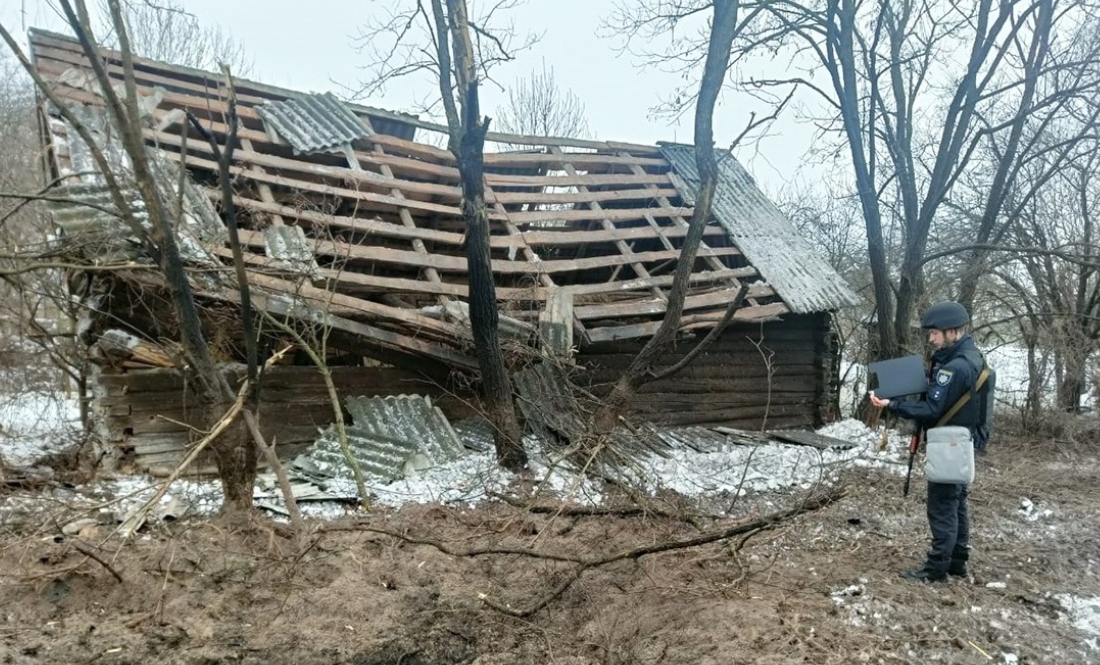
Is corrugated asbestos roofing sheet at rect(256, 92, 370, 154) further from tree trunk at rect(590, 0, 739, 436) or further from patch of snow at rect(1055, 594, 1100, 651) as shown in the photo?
patch of snow at rect(1055, 594, 1100, 651)

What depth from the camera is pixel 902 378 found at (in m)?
4.78

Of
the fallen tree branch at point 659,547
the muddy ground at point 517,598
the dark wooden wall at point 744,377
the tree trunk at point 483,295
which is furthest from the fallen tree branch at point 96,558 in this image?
the dark wooden wall at point 744,377

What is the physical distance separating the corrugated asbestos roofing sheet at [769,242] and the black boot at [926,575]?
19.3 ft

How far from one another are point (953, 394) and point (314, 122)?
8343 millimetres

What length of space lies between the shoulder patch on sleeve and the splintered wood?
4188 mm

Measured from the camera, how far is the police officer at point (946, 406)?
4.55 m

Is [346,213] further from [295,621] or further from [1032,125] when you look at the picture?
[1032,125]

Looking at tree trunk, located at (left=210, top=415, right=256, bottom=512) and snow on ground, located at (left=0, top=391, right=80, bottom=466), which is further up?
tree trunk, located at (left=210, top=415, right=256, bottom=512)

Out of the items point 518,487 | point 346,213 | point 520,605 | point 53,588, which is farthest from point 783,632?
point 346,213

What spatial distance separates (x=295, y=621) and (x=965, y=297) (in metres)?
11.6

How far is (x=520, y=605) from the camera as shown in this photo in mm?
4605

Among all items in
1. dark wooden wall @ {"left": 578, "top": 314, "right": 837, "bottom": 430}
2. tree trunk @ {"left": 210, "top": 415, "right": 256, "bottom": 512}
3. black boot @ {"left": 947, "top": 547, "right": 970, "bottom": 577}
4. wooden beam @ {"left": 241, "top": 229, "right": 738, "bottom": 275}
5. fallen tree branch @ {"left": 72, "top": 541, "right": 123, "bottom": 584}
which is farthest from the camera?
dark wooden wall @ {"left": 578, "top": 314, "right": 837, "bottom": 430}

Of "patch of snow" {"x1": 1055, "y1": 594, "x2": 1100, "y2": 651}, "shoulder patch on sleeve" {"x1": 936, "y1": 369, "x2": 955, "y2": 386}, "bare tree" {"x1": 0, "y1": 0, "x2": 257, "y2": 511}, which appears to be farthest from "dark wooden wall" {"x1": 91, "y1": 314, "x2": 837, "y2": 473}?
"patch of snow" {"x1": 1055, "y1": 594, "x2": 1100, "y2": 651}

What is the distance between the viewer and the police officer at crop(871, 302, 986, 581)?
4.55m
